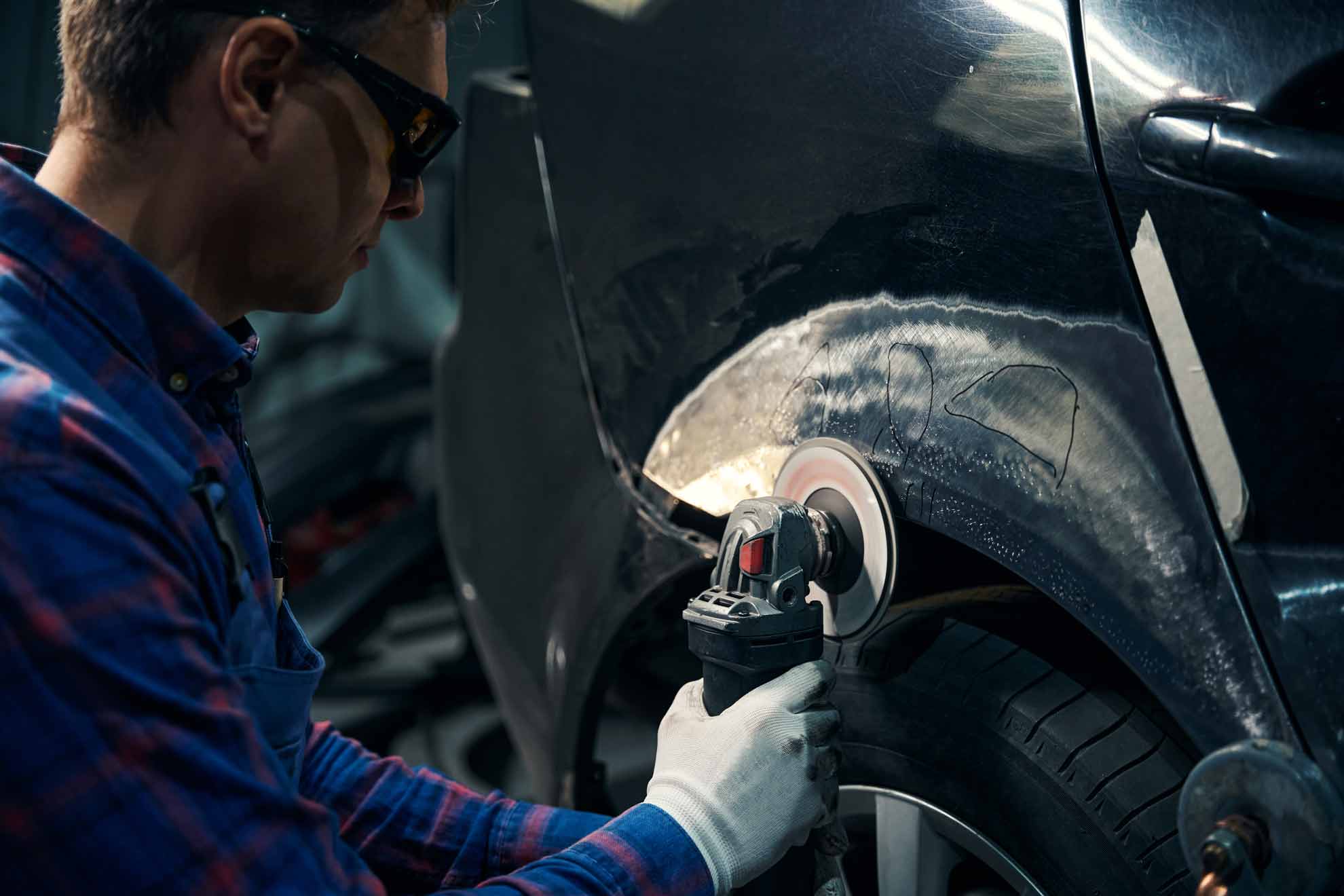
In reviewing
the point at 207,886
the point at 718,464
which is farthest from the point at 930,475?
the point at 207,886

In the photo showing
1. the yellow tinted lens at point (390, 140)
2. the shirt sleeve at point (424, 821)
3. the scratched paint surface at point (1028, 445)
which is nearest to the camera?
the scratched paint surface at point (1028, 445)

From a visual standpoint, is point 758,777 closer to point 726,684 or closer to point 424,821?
point 726,684

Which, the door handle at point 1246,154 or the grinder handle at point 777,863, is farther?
the grinder handle at point 777,863

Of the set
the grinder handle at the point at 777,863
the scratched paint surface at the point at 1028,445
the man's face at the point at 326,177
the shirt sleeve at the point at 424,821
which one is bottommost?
the shirt sleeve at the point at 424,821

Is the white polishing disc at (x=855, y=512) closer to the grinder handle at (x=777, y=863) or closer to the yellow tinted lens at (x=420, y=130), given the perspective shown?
the grinder handle at (x=777, y=863)

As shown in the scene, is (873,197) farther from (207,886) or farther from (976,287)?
(207,886)

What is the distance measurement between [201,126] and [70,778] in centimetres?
49

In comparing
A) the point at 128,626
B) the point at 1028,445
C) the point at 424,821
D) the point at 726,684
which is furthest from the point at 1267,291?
the point at 424,821

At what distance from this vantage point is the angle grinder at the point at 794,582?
110 centimetres

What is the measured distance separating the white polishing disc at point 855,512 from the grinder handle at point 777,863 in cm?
11

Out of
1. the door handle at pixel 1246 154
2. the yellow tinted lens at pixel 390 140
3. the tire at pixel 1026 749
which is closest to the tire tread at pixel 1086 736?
the tire at pixel 1026 749

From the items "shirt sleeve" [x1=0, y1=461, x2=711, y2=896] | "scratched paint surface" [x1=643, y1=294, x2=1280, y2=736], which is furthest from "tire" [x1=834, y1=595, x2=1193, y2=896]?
"shirt sleeve" [x1=0, y1=461, x2=711, y2=896]

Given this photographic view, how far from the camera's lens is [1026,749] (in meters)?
1.04

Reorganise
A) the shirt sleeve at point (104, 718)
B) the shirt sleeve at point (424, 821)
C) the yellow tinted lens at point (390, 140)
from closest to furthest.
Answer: the shirt sleeve at point (104, 718)
the yellow tinted lens at point (390, 140)
the shirt sleeve at point (424, 821)
